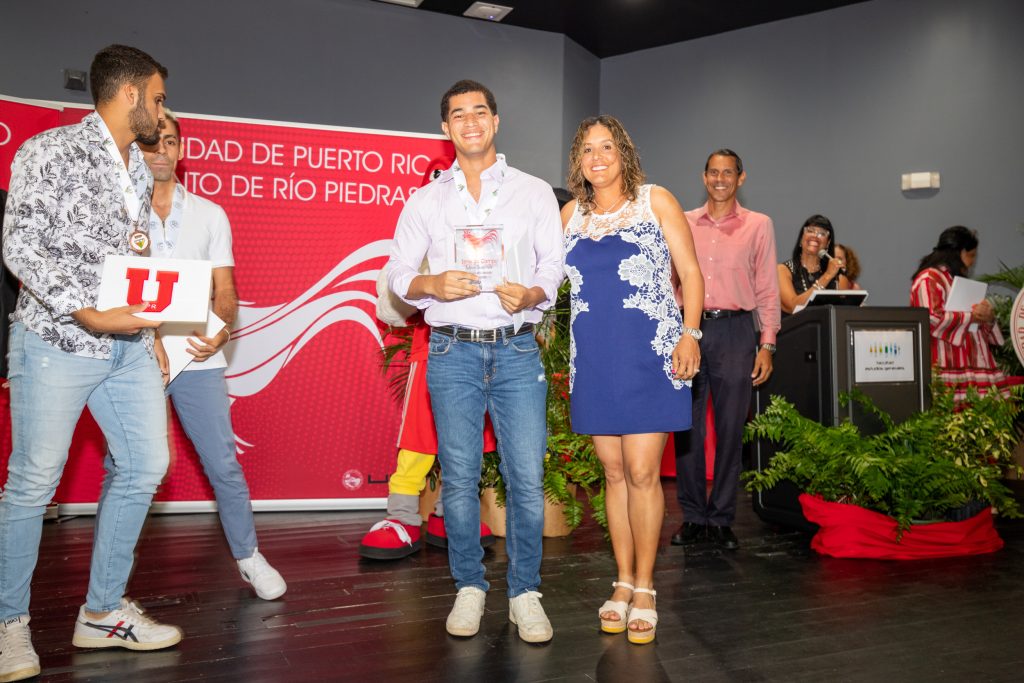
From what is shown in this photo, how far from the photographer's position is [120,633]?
2381 mm

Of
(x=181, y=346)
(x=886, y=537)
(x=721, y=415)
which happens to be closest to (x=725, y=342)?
(x=721, y=415)

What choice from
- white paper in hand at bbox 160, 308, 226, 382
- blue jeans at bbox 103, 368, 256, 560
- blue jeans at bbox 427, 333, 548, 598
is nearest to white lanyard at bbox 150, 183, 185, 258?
white paper in hand at bbox 160, 308, 226, 382

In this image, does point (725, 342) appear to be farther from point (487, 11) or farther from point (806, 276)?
point (487, 11)

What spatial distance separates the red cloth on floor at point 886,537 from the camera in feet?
11.4

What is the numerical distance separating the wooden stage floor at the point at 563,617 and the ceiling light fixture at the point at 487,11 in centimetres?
442

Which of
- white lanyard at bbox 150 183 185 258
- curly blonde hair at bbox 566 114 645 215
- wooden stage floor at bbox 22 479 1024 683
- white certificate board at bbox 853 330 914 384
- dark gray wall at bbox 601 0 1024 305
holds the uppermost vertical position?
dark gray wall at bbox 601 0 1024 305

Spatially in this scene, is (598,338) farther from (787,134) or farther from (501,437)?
(787,134)

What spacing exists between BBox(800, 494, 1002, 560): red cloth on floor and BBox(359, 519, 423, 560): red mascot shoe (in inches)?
69.5

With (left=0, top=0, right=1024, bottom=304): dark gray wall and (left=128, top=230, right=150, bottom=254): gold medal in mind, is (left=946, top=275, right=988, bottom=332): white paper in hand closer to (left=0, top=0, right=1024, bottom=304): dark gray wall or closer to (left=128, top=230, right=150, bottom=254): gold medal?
(left=0, top=0, right=1024, bottom=304): dark gray wall

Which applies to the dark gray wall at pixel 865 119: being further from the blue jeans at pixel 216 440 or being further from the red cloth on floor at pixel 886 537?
the blue jeans at pixel 216 440

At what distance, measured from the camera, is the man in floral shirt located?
6.82ft

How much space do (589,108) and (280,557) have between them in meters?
5.18

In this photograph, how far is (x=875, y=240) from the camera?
20.8ft

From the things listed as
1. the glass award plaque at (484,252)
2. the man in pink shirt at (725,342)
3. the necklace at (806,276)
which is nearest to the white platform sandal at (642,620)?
the glass award plaque at (484,252)
